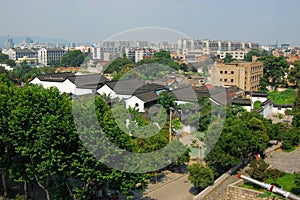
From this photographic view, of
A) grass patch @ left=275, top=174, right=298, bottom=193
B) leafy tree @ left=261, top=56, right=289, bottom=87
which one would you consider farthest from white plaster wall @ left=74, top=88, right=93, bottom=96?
leafy tree @ left=261, top=56, right=289, bottom=87

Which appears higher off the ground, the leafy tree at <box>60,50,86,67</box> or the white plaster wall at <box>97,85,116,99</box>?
the leafy tree at <box>60,50,86,67</box>

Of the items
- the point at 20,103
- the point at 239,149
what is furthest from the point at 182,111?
the point at 20,103

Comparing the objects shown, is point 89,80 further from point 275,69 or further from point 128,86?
point 275,69

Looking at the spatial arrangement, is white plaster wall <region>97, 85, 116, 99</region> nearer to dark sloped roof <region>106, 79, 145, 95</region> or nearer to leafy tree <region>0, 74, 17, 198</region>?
dark sloped roof <region>106, 79, 145, 95</region>

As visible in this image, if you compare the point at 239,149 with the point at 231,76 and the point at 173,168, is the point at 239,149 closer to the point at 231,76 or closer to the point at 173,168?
the point at 173,168

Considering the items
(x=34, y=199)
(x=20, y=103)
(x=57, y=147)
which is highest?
(x=20, y=103)

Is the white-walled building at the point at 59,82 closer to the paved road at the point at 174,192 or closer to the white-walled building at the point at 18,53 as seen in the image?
the paved road at the point at 174,192
